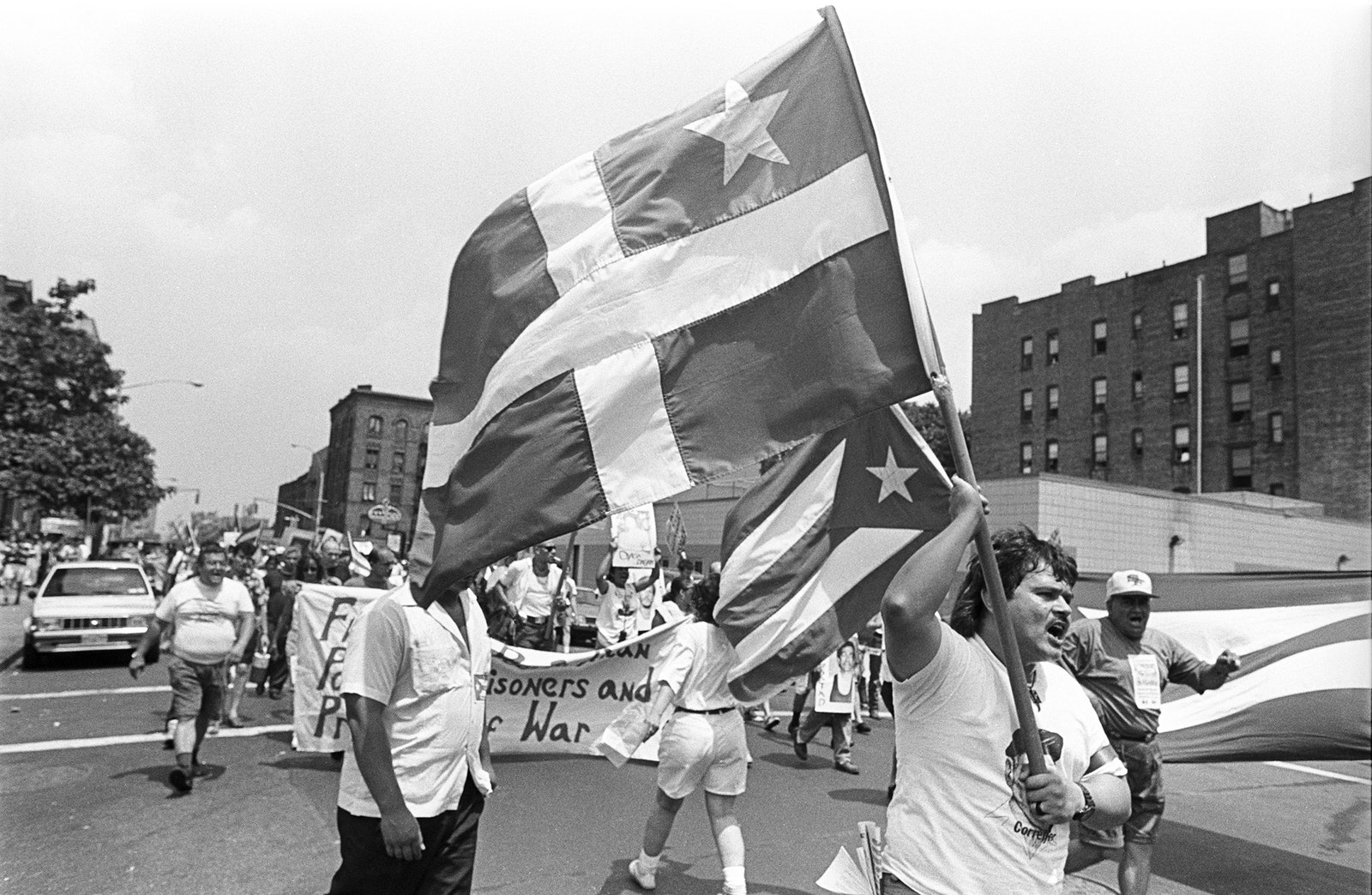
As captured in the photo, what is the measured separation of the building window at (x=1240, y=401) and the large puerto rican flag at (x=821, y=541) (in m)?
45.1

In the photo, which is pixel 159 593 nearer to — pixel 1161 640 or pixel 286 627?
pixel 286 627

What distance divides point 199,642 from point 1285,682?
25.3ft

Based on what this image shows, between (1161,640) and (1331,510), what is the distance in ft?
136

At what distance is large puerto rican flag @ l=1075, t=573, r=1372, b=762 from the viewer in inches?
240

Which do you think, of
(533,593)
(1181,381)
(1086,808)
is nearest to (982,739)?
(1086,808)

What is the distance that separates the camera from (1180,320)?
45.6m

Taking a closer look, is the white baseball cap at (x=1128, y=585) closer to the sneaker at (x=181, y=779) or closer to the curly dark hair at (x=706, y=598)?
the curly dark hair at (x=706, y=598)

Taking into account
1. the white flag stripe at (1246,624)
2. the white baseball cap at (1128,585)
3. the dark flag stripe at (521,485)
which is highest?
the dark flag stripe at (521,485)

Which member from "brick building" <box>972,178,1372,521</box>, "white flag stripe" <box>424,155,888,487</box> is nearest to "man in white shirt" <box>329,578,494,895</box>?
"white flag stripe" <box>424,155,888,487</box>

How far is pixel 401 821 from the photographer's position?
312 cm

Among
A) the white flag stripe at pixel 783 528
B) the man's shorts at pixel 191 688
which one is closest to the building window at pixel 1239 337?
the white flag stripe at pixel 783 528

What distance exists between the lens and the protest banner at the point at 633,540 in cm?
1349

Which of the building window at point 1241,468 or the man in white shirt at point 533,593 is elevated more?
the building window at point 1241,468

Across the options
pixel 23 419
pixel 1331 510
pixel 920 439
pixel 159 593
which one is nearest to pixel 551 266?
pixel 920 439
